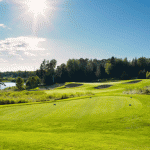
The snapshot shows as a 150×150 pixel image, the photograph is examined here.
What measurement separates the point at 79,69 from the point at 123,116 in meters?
70.2

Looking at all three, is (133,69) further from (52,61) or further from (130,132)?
(130,132)

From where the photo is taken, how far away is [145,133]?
6402 mm

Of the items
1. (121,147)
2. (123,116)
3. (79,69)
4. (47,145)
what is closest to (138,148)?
(121,147)

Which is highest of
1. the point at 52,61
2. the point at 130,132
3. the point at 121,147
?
the point at 52,61

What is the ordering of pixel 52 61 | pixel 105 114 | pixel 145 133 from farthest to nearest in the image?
1. pixel 52 61
2. pixel 105 114
3. pixel 145 133

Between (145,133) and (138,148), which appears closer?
(138,148)

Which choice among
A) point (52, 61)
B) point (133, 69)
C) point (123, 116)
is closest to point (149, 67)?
point (133, 69)

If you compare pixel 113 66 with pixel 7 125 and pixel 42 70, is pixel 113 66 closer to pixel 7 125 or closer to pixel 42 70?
pixel 42 70

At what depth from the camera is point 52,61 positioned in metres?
83.2

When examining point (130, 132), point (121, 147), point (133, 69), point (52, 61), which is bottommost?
point (130, 132)

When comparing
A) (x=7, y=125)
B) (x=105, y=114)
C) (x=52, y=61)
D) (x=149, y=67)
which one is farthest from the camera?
(x=52, y=61)

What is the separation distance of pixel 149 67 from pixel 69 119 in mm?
81484

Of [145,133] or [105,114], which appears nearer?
[145,133]

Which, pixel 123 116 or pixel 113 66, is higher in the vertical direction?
pixel 113 66
